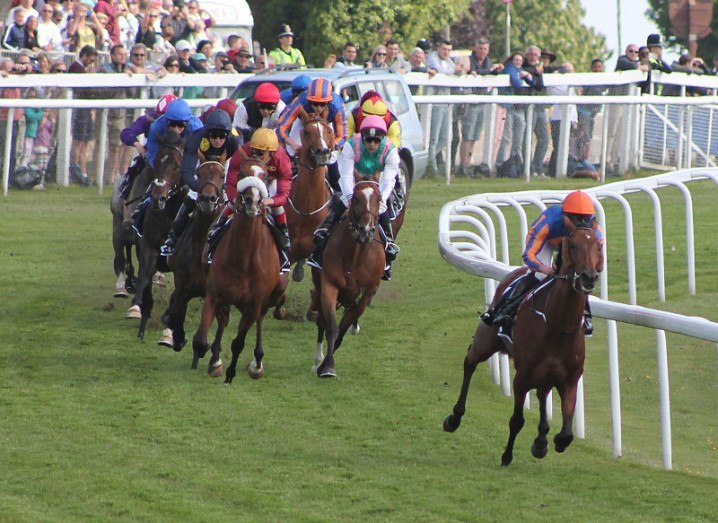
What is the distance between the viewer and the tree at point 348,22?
29734 millimetres

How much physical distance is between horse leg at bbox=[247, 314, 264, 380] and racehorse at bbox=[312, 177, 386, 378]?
0.44 meters

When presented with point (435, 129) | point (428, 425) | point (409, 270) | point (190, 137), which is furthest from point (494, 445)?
point (435, 129)

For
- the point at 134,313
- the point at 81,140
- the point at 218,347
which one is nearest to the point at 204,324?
the point at 218,347

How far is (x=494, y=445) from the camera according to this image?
27.9ft

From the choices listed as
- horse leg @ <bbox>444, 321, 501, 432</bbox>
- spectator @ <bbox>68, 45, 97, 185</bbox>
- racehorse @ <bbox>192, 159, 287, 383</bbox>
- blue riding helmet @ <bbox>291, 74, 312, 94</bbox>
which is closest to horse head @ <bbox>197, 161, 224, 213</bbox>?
racehorse @ <bbox>192, 159, 287, 383</bbox>

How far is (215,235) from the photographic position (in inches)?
395

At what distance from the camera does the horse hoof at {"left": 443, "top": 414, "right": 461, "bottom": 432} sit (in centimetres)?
860

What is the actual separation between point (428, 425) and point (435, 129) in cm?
1176

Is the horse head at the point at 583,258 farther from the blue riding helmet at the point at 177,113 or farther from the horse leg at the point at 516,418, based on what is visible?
the blue riding helmet at the point at 177,113

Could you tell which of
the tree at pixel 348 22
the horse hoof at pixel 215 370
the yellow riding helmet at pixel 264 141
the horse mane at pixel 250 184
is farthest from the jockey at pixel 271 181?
the tree at pixel 348 22

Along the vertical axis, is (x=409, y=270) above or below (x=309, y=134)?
below

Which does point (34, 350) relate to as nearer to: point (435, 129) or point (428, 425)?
point (428, 425)

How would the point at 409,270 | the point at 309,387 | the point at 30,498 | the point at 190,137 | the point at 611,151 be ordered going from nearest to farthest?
the point at 30,498
the point at 309,387
the point at 190,137
the point at 409,270
the point at 611,151

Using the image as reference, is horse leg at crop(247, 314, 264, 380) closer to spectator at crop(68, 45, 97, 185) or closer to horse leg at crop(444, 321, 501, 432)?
horse leg at crop(444, 321, 501, 432)
